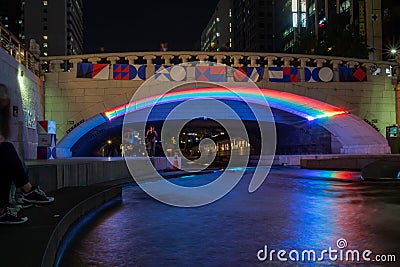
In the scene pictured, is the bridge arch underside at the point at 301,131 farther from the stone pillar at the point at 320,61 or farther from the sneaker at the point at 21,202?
the sneaker at the point at 21,202

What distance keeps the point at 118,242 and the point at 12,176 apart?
138 cm

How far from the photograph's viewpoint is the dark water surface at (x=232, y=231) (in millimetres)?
4230

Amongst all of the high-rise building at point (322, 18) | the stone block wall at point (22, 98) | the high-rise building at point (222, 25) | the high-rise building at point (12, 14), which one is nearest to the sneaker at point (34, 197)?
the stone block wall at point (22, 98)

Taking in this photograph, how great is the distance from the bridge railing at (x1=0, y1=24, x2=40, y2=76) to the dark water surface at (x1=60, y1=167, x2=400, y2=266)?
9965 millimetres

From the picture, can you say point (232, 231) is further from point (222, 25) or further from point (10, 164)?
point (222, 25)

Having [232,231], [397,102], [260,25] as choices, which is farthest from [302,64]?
[260,25]

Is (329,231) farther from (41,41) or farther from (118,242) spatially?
(41,41)

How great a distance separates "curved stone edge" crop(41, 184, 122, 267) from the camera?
3.63 m

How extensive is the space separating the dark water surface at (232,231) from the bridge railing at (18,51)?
997cm

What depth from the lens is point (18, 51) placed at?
17000 mm

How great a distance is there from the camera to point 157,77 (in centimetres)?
2158

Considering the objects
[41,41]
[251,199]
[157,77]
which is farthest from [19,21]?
[251,199]

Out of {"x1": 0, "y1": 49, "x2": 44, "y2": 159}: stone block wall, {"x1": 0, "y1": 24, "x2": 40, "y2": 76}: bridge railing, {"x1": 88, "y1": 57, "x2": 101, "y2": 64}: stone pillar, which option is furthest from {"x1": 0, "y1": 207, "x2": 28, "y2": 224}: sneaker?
{"x1": 88, "y1": 57, "x2": 101, "y2": 64}: stone pillar

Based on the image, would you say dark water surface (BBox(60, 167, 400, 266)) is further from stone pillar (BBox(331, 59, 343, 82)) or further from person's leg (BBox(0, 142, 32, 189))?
stone pillar (BBox(331, 59, 343, 82))
